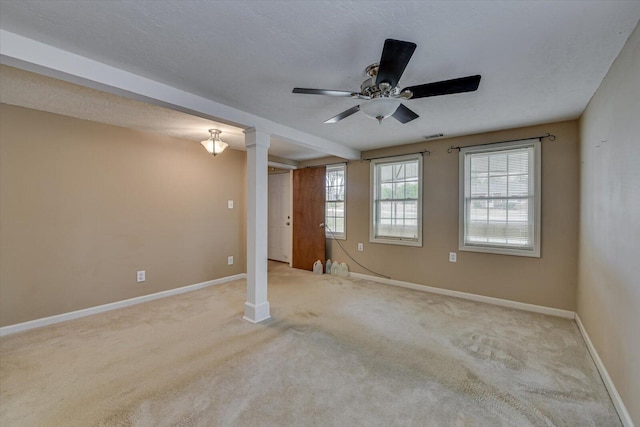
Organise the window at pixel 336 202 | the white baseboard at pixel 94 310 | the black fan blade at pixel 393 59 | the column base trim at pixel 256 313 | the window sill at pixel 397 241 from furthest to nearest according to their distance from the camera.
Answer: the window at pixel 336 202 → the window sill at pixel 397 241 → the column base trim at pixel 256 313 → the white baseboard at pixel 94 310 → the black fan blade at pixel 393 59

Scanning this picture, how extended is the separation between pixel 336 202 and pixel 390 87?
3.45 meters

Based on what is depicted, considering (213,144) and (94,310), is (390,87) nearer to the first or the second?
(213,144)

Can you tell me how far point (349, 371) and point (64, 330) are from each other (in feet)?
9.37

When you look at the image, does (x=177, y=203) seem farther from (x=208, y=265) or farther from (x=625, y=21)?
(x=625, y=21)

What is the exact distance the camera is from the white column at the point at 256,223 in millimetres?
2939

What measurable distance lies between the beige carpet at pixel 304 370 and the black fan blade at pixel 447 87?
199 cm

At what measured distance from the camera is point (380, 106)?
6.25 ft

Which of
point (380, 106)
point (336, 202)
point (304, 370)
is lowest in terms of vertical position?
point (304, 370)

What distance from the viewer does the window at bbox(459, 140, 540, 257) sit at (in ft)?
10.8

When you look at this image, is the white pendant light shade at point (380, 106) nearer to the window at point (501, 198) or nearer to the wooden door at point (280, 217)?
the window at point (501, 198)

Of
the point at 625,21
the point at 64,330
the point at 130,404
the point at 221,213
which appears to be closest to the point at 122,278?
the point at 64,330

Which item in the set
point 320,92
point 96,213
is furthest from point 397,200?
point 96,213

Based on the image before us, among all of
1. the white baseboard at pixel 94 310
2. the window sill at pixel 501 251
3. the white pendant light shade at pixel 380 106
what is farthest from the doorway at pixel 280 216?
the white pendant light shade at pixel 380 106

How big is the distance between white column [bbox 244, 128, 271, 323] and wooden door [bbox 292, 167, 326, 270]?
2257mm
